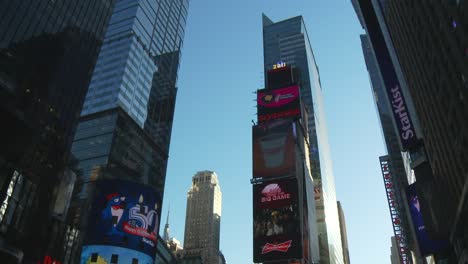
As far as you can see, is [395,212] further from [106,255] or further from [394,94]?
[106,255]

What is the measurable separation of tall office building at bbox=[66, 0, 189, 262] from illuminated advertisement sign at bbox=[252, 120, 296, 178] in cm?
1957

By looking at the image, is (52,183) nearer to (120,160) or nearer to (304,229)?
(120,160)

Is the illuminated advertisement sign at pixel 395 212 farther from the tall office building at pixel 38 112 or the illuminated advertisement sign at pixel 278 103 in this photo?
the tall office building at pixel 38 112

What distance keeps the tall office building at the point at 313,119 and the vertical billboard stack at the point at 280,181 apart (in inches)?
516

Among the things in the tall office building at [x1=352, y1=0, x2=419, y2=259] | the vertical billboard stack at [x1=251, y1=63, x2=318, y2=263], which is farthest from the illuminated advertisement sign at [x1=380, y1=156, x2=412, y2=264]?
the vertical billboard stack at [x1=251, y1=63, x2=318, y2=263]

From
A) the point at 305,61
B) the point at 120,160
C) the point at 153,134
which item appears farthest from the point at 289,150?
the point at 305,61

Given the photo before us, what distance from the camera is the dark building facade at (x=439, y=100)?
33094 mm

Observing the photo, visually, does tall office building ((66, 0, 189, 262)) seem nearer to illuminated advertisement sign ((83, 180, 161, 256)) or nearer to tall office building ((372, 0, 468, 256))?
illuminated advertisement sign ((83, 180, 161, 256))

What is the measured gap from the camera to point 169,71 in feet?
330

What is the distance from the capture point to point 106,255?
46875 mm

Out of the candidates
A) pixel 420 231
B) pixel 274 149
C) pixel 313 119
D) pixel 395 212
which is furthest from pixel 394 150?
pixel 420 231

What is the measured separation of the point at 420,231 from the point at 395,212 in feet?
201

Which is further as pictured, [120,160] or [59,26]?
[120,160]

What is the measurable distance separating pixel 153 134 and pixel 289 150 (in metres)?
28.4
